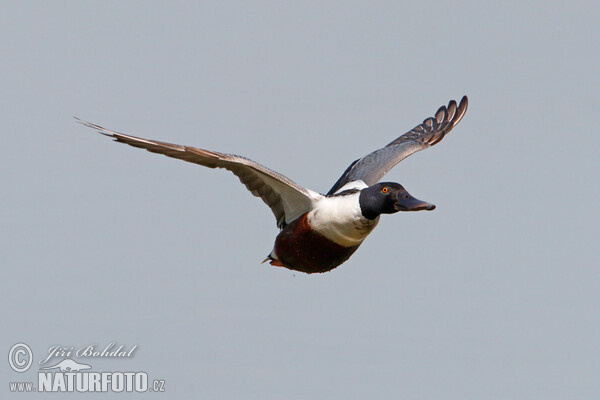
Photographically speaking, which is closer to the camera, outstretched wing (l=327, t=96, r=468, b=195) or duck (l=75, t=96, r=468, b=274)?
duck (l=75, t=96, r=468, b=274)

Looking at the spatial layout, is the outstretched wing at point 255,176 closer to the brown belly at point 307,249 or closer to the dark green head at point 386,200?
the brown belly at point 307,249

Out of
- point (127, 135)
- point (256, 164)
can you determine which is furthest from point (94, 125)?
point (256, 164)

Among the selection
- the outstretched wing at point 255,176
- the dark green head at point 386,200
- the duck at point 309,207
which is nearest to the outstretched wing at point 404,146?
the duck at point 309,207

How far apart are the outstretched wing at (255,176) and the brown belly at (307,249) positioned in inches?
7.6

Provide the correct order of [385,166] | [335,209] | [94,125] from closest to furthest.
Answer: [94,125], [335,209], [385,166]

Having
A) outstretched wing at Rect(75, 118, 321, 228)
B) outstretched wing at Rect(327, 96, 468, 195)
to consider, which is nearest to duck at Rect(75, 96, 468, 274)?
outstretched wing at Rect(75, 118, 321, 228)

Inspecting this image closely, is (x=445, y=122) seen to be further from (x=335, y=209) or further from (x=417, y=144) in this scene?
(x=335, y=209)

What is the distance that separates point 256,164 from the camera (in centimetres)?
1042

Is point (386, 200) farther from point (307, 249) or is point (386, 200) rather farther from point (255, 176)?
point (255, 176)

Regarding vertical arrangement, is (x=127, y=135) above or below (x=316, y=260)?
above

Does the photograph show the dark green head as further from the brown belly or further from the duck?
Result: the brown belly

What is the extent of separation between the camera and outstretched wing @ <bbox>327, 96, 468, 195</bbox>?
42.2 feet

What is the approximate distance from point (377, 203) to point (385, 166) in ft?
9.06

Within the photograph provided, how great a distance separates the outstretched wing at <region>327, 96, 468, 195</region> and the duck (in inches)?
11.9
